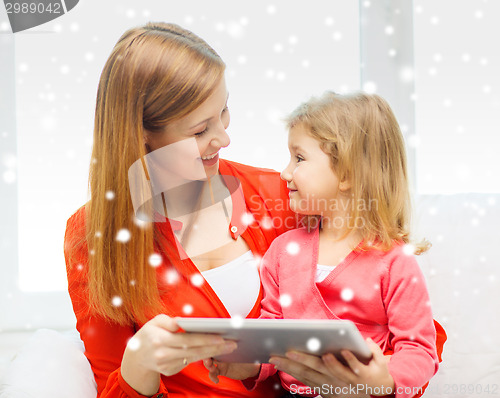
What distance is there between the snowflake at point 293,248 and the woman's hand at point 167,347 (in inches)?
12.8

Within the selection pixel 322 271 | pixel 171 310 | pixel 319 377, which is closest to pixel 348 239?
pixel 322 271

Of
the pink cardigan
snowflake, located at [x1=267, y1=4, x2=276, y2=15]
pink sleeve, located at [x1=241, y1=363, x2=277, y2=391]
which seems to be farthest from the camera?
snowflake, located at [x1=267, y1=4, x2=276, y2=15]

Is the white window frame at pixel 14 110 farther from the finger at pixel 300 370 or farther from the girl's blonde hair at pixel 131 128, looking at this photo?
the finger at pixel 300 370

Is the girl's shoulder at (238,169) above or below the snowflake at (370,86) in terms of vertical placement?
below

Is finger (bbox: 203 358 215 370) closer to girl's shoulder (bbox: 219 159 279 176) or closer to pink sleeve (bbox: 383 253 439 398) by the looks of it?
pink sleeve (bbox: 383 253 439 398)

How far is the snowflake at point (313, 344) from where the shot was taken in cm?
72

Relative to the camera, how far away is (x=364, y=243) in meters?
1.01

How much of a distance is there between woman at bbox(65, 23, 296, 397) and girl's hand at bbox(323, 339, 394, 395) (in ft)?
0.94

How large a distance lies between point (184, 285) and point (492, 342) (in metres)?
0.83

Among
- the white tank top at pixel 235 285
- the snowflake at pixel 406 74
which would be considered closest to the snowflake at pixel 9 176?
the white tank top at pixel 235 285

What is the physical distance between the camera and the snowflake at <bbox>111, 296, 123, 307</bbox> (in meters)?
1.03

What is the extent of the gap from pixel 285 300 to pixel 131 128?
0.48 metres

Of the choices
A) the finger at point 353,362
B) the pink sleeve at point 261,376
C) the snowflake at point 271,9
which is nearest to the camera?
the finger at point 353,362

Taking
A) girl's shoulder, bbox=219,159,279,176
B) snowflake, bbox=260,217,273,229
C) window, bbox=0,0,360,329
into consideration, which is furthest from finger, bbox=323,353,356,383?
window, bbox=0,0,360,329
